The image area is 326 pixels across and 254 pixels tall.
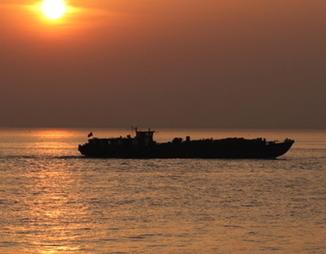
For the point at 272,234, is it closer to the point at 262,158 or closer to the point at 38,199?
the point at 38,199

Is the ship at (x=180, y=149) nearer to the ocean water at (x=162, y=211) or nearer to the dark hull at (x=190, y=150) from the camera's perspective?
the dark hull at (x=190, y=150)

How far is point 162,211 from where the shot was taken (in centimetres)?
7756

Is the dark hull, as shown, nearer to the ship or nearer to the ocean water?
the ship

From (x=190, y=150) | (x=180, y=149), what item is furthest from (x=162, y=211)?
(x=190, y=150)

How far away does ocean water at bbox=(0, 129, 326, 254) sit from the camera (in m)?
58.8

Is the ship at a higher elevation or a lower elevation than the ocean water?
higher

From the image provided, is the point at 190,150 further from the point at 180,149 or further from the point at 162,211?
the point at 162,211

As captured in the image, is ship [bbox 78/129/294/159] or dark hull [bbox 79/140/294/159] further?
dark hull [bbox 79/140/294/159]

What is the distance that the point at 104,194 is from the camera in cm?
9588

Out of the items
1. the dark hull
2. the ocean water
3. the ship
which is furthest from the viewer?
the dark hull

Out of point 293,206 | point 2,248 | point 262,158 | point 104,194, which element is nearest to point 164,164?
point 262,158

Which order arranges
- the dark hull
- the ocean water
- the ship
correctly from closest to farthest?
the ocean water
the ship
the dark hull

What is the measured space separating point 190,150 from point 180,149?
6.29 ft

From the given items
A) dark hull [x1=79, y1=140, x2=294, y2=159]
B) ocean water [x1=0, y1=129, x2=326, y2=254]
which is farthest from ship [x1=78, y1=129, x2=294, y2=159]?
ocean water [x1=0, y1=129, x2=326, y2=254]
